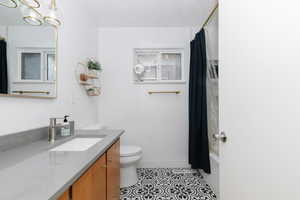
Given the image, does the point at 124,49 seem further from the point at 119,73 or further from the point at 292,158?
the point at 292,158

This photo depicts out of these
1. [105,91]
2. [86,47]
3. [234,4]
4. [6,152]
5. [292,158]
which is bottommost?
[6,152]

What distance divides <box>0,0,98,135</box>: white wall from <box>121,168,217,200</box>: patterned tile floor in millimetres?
1065

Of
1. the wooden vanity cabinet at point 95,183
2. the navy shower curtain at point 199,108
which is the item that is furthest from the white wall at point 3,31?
the navy shower curtain at point 199,108

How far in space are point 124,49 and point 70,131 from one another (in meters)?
1.62

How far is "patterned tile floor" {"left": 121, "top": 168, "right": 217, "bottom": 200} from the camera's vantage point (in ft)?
5.65

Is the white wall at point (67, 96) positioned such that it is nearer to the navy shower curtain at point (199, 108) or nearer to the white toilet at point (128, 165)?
the white toilet at point (128, 165)

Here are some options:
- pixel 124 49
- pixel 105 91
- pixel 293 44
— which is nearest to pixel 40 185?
pixel 293 44

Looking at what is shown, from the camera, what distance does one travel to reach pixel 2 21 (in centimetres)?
94

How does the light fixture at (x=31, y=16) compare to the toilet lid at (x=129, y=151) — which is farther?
the toilet lid at (x=129, y=151)

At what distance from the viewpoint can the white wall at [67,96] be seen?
3.30 feet

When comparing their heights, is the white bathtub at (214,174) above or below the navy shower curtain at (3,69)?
below

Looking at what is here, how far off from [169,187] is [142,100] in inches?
51.2

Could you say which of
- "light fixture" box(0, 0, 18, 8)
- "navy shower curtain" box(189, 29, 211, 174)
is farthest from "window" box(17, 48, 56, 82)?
"navy shower curtain" box(189, 29, 211, 174)

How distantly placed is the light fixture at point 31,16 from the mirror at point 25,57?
0.10ft
